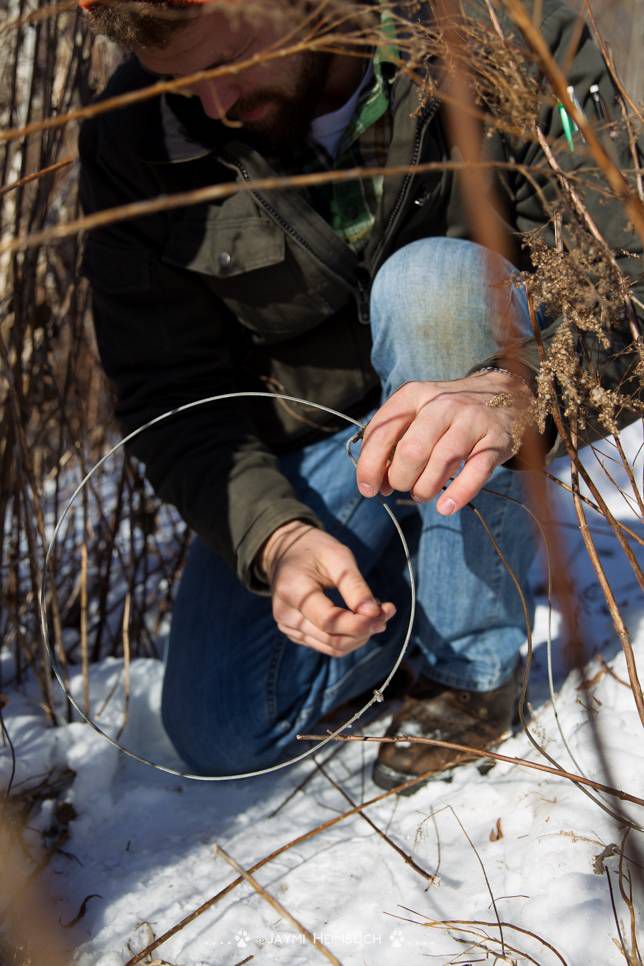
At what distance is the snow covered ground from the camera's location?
3.03 feet

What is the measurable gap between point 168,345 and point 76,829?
844 millimetres

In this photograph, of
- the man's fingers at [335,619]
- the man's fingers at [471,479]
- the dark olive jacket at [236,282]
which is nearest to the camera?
the man's fingers at [471,479]

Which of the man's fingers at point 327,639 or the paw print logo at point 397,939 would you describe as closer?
the paw print logo at point 397,939

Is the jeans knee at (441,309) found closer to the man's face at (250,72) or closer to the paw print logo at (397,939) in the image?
the man's face at (250,72)

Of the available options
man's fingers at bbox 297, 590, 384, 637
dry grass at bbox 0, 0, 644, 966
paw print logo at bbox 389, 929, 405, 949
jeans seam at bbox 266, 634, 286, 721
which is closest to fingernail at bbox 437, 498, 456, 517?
dry grass at bbox 0, 0, 644, 966

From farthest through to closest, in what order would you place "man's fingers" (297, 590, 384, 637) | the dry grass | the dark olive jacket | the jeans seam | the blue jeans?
the jeans seam → the dark olive jacket → the blue jeans → "man's fingers" (297, 590, 384, 637) → the dry grass

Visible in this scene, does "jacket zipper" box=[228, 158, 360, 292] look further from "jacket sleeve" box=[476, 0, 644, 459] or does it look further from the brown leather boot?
the brown leather boot

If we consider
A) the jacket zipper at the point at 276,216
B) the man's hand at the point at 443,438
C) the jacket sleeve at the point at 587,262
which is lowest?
the man's hand at the point at 443,438

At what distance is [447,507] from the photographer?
887 mm

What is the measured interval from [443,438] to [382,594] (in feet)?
2.51

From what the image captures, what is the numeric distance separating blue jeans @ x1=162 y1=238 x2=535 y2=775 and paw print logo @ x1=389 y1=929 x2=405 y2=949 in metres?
0.47

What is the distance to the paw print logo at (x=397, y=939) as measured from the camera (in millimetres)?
947

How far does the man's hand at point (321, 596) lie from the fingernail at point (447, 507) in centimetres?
19

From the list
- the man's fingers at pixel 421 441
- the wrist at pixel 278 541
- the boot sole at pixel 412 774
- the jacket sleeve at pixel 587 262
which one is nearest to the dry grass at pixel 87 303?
the jacket sleeve at pixel 587 262
